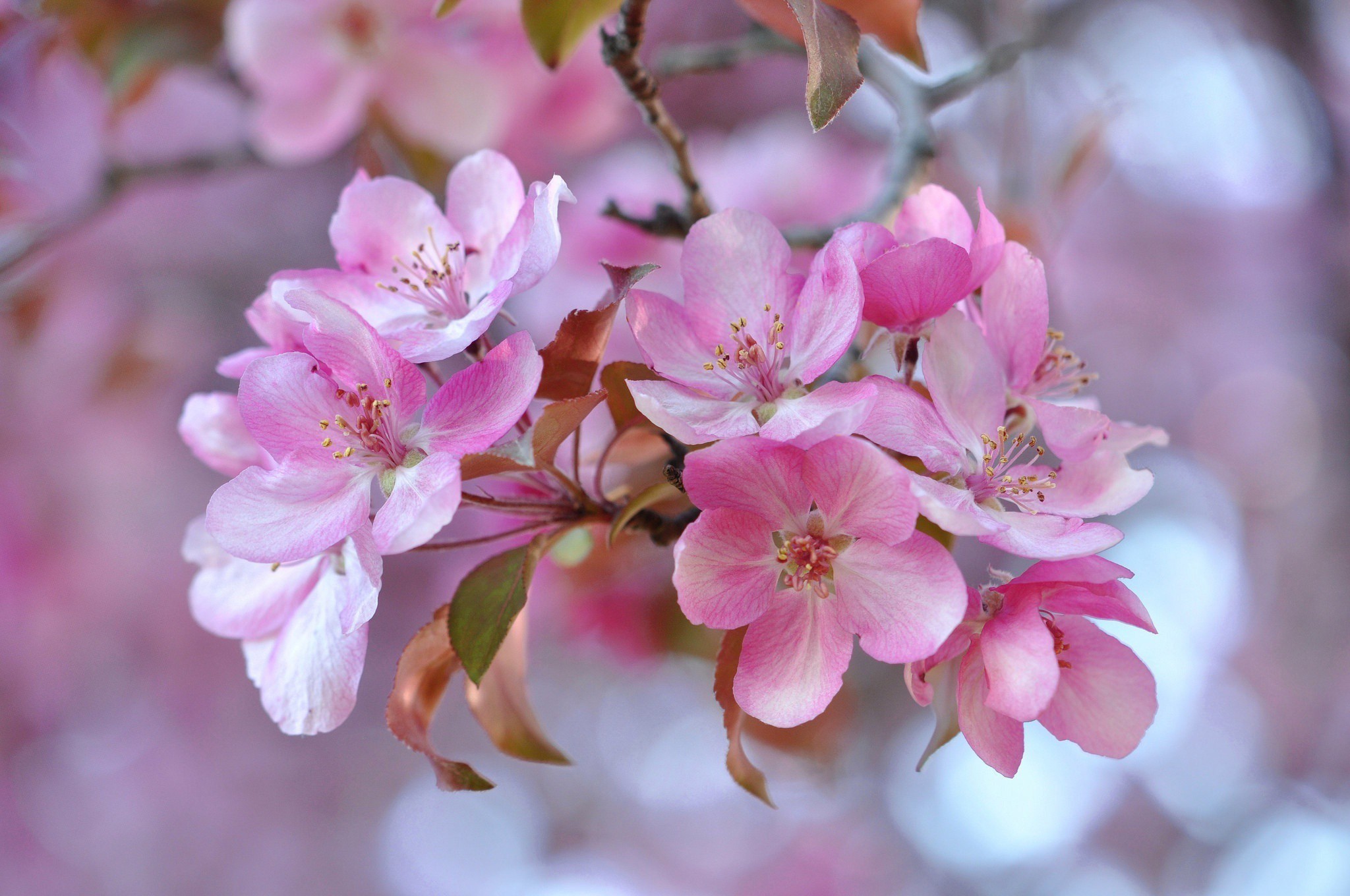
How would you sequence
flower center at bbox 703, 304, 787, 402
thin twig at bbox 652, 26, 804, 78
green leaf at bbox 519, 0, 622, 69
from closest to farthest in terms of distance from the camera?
flower center at bbox 703, 304, 787, 402, green leaf at bbox 519, 0, 622, 69, thin twig at bbox 652, 26, 804, 78

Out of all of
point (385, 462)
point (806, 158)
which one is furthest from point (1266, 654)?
point (385, 462)

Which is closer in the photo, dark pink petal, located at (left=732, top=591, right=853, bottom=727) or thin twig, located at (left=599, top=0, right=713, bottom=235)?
dark pink petal, located at (left=732, top=591, right=853, bottom=727)

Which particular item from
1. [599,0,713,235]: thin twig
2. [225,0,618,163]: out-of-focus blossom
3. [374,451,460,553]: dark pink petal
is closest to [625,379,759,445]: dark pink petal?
[374,451,460,553]: dark pink petal

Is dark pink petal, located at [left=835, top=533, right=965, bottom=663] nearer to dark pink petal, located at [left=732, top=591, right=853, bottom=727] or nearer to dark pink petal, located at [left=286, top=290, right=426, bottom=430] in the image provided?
dark pink petal, located at [left=732, top=591, right=853, bottom=727]

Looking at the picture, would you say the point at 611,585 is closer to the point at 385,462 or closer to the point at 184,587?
the point at 385,462

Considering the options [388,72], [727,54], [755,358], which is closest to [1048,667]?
[755,358]

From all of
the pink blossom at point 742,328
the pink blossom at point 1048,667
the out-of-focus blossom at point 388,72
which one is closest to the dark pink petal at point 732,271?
the pink blossom at point 742,328

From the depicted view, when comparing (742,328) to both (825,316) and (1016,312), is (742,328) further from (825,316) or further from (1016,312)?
(1016,312)
